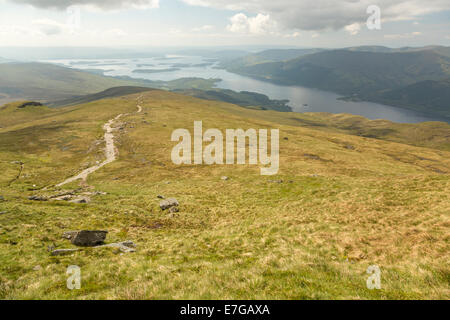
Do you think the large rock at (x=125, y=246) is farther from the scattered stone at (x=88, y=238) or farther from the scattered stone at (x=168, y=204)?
the scattered stone at (x=168, y=204)

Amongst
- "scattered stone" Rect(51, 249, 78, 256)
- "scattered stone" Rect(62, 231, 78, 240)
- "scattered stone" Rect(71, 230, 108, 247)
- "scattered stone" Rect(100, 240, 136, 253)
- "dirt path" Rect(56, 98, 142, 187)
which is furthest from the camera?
"dirt path" Rect(56, 98, 142, 187)

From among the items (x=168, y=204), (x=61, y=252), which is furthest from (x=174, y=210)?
(x=61, y=252)

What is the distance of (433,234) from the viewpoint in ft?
49.4

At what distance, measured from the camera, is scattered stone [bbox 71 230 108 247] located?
1782 cm

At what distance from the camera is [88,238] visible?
59.6 feet

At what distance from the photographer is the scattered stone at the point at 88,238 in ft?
58.5

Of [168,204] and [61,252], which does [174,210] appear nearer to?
[168,204]

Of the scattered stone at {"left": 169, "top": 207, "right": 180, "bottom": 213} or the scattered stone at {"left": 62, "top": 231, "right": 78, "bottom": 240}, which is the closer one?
the scattered stone at {"left": 62, "top": 231, "right": 78, "bottom": 240}

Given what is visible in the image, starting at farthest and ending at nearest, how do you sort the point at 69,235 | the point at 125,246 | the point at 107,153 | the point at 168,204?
the point at 107,153 < the point at 168,204 < the point at 69,235 < the point at 125,246

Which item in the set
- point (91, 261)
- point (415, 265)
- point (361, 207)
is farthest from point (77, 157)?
point (415, 265)

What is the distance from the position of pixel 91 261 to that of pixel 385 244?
Answer: 20101 millimetres

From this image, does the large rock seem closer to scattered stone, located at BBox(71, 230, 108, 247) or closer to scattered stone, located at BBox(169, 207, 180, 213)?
scattered stone, located at BBox(71, 230, 108, 247)

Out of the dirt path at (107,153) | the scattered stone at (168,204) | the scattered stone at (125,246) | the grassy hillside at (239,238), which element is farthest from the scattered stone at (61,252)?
the dirt path at (107,153)

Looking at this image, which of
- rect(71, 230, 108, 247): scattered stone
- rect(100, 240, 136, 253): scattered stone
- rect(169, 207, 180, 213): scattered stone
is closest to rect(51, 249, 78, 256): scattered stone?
rect(71, 230, 108, 247): scattered stone
